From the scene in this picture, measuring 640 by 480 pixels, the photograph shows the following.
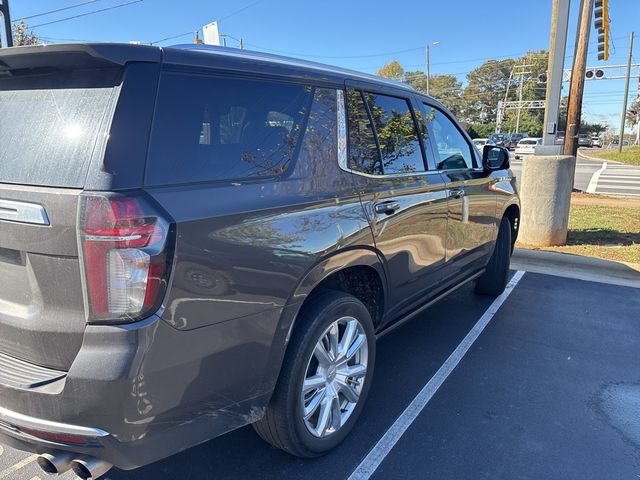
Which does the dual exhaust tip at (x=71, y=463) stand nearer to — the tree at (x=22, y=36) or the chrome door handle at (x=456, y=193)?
the chrome door handle at (x=456, y=193)

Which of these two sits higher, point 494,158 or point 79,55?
point 79,55

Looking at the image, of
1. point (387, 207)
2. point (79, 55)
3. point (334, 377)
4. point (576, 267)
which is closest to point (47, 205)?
point (79, 55)

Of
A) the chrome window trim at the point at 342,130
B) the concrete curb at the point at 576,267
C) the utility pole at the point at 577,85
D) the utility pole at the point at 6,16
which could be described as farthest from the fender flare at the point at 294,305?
the utility pole at the point at 577,85

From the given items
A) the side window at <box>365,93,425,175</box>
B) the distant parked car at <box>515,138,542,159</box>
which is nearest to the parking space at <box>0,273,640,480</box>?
the side window at <box>365,93,425,175</box>

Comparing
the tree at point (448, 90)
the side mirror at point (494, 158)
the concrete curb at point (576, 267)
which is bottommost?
the concrete curb at point (576, 267)

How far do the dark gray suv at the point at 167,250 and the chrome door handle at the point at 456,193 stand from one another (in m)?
1.26

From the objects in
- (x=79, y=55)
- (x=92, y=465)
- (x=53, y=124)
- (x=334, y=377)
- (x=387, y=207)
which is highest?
(x=79, y=55)

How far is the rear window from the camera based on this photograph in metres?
1.79

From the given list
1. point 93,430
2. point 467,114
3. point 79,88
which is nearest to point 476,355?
point 93,430

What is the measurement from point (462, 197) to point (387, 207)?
4.04ft

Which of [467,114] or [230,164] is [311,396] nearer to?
[230,164]

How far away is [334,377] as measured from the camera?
2.65 meters

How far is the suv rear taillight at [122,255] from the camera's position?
169 centimetres

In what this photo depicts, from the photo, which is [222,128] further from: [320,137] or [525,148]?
[525,148]
